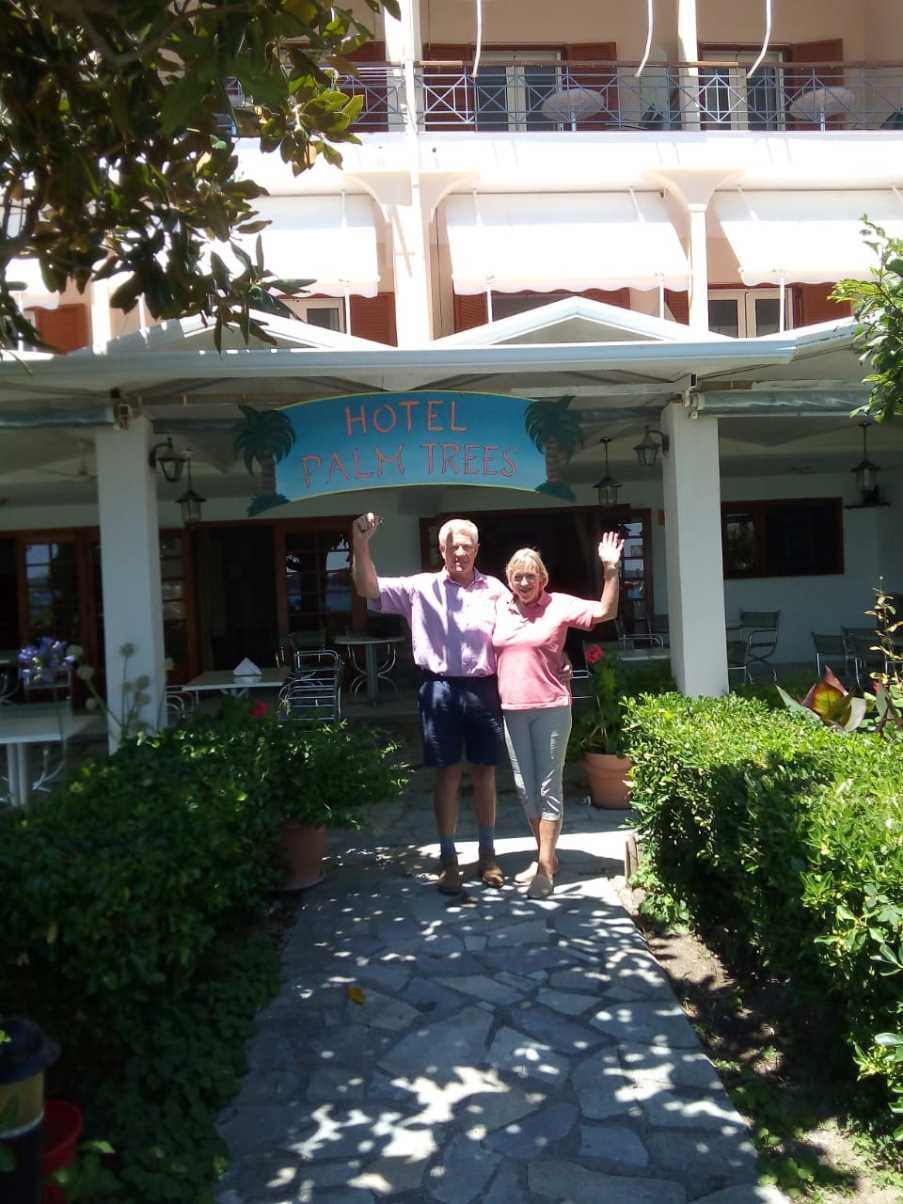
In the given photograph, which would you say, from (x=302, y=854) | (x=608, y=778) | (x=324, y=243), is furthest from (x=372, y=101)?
(x=302, y=854)

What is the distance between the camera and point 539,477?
546cm

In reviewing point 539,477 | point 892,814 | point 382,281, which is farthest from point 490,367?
point 382,281

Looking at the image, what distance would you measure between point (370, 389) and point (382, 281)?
4.74 meters

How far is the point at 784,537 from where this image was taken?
13.0 metres

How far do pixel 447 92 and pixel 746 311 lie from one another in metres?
4.03

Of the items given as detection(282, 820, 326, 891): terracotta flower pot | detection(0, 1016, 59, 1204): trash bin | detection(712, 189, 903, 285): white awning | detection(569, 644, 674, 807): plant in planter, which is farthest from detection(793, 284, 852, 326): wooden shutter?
detection(0, 1016, 59, 1204): trash bin

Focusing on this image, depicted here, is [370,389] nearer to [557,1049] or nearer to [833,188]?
[557,1049]

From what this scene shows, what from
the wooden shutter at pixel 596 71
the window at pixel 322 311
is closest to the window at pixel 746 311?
the wooden shutter at pixel 596 71

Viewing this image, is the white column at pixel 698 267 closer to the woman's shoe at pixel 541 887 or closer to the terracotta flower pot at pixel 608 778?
the terracotta flower pot at pixel 608 778

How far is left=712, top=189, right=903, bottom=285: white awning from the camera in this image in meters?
9.07

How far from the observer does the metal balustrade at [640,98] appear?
9.58 m

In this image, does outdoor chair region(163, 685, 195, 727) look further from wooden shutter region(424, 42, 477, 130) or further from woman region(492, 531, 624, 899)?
wooden shutter region(424, 42, 477, 130)

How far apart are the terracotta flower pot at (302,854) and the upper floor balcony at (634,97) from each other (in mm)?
7364

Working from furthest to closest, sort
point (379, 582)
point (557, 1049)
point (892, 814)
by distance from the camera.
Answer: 1. point (379, 582)
2. point (557, 1049)
3. point (892, 814)
